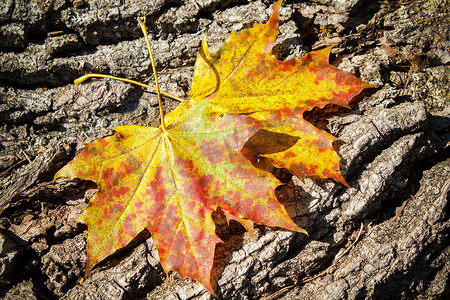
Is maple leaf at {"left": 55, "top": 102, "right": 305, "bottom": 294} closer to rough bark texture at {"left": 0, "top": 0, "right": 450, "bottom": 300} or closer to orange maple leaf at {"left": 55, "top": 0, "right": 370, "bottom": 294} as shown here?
orange maple leaf at {"left": 55, "top": 0, "right": 370, "bottom": 294}

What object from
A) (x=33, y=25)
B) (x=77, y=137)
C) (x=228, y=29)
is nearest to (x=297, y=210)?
(x=228, y=29)

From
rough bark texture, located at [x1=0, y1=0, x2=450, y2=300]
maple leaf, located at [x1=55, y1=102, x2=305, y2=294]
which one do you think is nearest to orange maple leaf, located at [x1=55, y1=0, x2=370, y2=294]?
maple leaf, located at [x1=55, y1=102, x2=305, y2=294]

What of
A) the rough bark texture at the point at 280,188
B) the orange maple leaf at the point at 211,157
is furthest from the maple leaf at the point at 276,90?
the rough bark texture at the point at 280,188

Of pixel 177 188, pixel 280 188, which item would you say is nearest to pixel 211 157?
pixel 177 188

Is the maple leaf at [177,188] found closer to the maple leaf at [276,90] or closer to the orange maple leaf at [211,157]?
the orange maple leaf at [211,157]

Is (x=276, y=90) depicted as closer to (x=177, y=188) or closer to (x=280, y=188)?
(x=280, y=188)

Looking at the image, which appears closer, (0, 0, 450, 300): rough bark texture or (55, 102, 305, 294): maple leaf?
(55, 102, 305, 294): maple leaf
